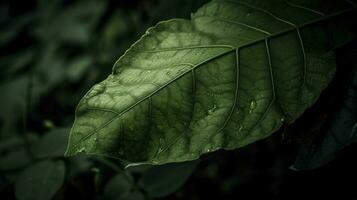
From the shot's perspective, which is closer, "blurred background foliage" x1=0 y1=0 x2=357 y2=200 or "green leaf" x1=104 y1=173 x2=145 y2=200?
"blurred background foliage" x1=0 y1=0 x2=357 y2=200

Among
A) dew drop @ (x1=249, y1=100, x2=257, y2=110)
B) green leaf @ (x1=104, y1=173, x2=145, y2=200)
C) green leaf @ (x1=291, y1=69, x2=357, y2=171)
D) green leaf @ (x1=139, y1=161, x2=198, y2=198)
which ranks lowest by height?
green leaf @ (x1=104, y1=173, x2=145, y2=200)

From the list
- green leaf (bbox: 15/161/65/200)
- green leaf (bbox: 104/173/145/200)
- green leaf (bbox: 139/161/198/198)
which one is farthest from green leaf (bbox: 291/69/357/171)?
green leaf (bbox: 15/161/65/200)

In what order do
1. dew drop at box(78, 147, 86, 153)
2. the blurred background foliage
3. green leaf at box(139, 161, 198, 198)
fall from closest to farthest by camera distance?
dew drop at box(78, 147, 86, 153) → the blurred background foliage → green leaf at box(139, 161, 198, 198)

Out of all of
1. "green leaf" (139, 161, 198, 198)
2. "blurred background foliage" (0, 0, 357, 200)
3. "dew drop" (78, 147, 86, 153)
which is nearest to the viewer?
→ "dew drop" (78, 147, 86, 153)

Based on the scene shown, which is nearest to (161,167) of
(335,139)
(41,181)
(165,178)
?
(165,178)

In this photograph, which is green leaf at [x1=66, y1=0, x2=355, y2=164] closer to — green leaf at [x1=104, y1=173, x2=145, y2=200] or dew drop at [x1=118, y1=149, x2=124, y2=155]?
dew drop at [x1=118, y1=149, x2=124, y2=155]

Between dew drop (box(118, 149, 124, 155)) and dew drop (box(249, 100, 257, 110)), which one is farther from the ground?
dew drop (box(249, 100, 257, 110))
